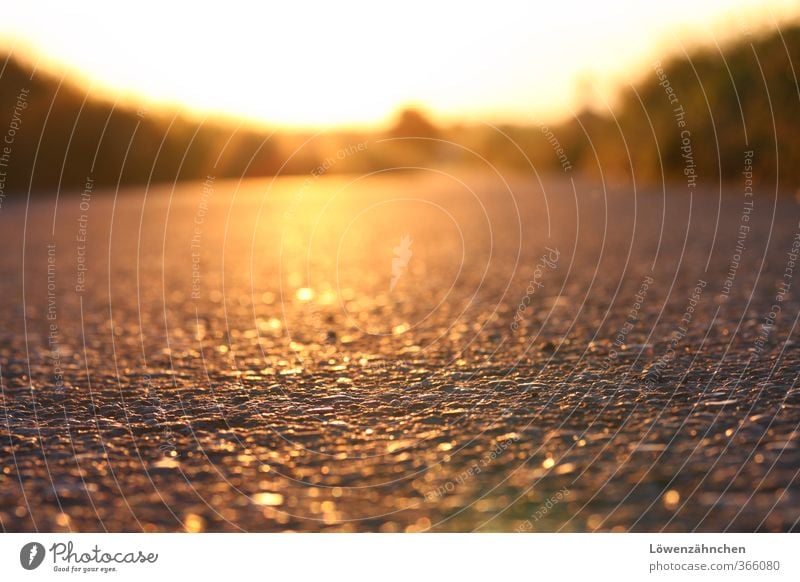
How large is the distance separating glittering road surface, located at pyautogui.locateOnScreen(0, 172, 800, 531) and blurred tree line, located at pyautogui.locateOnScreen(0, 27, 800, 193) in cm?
318

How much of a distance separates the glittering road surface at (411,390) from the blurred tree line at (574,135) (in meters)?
3.18

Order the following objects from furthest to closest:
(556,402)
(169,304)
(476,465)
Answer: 1. (169,304)
2. (556,402)
3. (476,465)

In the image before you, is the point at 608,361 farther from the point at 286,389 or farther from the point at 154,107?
the point at 154,107

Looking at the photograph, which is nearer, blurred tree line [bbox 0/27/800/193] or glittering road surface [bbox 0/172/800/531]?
glittering road surface [bbox 0/172/800/531]

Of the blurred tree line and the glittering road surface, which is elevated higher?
the blurred tree line

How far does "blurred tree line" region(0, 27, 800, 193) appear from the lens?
13445mm

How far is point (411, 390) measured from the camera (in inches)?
151

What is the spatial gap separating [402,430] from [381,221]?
10.7m

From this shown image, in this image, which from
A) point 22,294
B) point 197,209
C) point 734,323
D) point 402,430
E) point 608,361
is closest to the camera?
point 402,430

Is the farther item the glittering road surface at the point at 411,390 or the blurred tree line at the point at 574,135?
the blurred tree line at the point at 574,135

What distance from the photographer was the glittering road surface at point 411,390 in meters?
2.58

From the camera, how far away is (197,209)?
54.4ft
